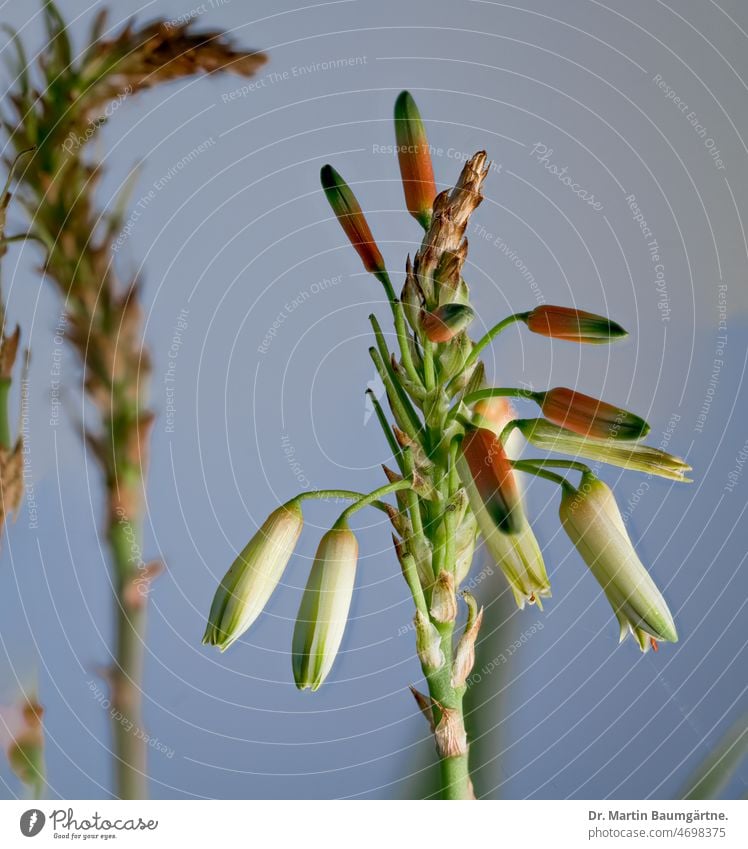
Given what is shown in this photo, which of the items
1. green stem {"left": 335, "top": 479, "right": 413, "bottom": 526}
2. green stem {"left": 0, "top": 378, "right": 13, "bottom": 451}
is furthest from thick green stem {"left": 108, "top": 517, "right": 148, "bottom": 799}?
green stem {"left": 335, "top": 479, "right": 413, "bottom": 526}

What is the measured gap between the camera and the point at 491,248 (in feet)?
2.30

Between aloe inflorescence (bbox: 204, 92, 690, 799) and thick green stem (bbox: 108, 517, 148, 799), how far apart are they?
160 mm

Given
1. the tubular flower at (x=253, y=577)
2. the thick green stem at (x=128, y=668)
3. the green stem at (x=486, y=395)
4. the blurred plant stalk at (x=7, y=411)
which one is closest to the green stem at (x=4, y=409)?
the blurred plant stalk at (x=7, y=411)

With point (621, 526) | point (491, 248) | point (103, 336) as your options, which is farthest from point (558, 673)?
point (103, 336)

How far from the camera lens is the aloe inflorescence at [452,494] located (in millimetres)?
545

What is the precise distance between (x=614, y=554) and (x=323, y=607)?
0.18m

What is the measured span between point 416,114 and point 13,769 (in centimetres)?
57

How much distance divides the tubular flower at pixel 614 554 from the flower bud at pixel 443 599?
78mm

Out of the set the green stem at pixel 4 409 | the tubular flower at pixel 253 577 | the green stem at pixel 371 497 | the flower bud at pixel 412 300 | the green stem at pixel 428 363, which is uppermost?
the green stem at pixel 4 409

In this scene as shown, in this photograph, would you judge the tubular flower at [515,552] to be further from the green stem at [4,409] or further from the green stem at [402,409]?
the green stem at [4,409]

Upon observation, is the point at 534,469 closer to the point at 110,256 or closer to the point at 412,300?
the point at 412,300

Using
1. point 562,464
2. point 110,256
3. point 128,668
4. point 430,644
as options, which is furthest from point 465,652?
point 110,256

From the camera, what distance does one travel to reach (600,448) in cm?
57

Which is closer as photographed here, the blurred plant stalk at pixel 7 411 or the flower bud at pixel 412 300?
the flower bud at pixel 412 300
